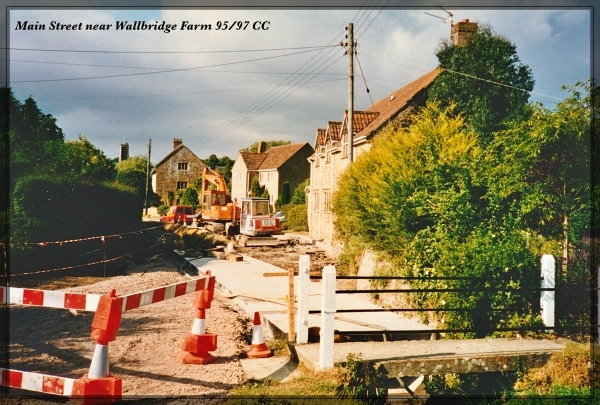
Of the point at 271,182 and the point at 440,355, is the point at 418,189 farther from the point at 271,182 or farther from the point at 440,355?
the point at 271,182

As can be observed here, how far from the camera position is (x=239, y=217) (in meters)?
32.5

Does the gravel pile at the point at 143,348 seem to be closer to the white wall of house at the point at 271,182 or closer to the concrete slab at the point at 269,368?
the concrete slab at the point at 269,368

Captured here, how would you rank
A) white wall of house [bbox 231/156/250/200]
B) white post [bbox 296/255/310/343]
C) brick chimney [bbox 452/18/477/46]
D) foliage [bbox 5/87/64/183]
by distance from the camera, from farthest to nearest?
white wall of house [bbox 231/156/250/200] < brick chimney [bbox 452/18/477/46] < foliage [bbox 5/87/64/183] < white post [bbox 296/255/310/343]

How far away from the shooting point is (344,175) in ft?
56.1

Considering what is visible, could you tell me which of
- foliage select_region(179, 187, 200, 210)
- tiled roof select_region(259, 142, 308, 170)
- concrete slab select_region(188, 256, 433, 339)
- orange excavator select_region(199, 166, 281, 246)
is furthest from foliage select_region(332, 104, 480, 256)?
foliage select_region(179, 187, 200, 210)

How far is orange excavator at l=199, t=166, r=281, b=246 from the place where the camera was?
92.8 ft

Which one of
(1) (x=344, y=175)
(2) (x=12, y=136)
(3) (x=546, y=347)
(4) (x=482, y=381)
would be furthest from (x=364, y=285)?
(2) (x=12, y=136)

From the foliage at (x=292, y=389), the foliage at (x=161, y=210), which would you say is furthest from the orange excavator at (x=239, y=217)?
the foliage at (x=161, y=210)

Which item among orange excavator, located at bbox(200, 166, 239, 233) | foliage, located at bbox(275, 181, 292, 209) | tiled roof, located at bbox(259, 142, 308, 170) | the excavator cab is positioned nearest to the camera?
the excavator cab

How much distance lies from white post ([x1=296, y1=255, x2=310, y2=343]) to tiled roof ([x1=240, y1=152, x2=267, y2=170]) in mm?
54900

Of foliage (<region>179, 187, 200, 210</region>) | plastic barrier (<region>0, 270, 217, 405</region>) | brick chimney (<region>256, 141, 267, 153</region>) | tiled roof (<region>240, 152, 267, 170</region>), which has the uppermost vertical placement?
brick chimney (<region>256, 141, 267, 153</region>)

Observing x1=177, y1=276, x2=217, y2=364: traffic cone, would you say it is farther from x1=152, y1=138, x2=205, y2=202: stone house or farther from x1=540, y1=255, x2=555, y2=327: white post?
x1=152, y1=138, x2=205, y2=202: stone house

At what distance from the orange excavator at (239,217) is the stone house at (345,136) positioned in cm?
367

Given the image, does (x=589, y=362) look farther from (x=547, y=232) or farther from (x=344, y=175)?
(x=344, y=175)
